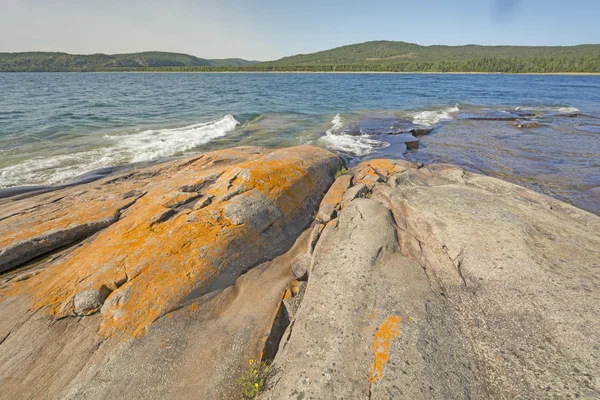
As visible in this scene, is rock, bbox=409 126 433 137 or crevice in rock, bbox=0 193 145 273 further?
rock, bbox=409 126 433 137

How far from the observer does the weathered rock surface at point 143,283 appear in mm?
2961

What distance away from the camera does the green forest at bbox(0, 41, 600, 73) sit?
93625 millimetres

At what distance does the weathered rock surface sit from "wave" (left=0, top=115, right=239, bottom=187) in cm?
459

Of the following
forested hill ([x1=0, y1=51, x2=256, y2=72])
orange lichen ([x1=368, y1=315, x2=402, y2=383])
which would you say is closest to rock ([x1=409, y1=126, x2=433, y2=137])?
orange lichen ([x1=368, y1=315, x2=402, y2=383])

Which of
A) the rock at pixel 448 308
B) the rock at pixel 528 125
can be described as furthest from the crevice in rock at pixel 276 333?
the rock at pixel 528 125

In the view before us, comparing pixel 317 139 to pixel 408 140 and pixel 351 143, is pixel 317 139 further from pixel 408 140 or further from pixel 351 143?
pixel 408 140

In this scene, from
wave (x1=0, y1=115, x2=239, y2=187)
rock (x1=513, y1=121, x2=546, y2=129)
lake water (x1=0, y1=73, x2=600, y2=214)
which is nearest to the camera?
wave (x1=0, y1=115, x2=239, y2=187)

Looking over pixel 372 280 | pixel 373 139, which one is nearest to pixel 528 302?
pixel 372 280

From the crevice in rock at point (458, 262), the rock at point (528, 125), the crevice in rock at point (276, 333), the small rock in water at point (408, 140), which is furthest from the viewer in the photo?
the rock at point (528, 125)

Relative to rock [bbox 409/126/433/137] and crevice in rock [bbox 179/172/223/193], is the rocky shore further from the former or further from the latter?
rock [bbox 409/126/433/137]

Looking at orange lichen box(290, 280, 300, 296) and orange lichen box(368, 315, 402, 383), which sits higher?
orange lichen box(368, 315, 402, 383)

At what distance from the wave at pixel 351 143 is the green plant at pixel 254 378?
10.0 meters

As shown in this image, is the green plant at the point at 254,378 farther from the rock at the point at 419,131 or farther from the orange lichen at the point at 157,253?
the rock at the point at 419,131

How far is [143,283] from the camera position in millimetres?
3535
